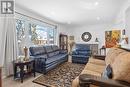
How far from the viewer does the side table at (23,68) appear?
3.04 metres

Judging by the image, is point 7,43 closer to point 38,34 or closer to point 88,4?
point 38,34

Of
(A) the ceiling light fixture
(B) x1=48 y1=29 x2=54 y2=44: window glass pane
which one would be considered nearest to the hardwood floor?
(A) the ceiling light fixture

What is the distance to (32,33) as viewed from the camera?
4699 mm

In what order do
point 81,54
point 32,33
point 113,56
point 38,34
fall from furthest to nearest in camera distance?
point 81,54, point 38,34, point 32,33, point 113,56

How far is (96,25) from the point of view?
24.0 ft

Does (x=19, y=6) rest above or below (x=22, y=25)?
above

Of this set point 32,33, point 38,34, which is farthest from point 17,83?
point 38,34

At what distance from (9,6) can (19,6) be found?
421 millimetres

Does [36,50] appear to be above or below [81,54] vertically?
above

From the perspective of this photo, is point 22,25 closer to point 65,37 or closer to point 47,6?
point 47,6

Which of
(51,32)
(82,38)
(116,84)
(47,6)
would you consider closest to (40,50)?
(47,6)

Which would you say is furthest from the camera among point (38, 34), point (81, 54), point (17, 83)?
point (81, 54)

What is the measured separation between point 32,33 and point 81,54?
261cm

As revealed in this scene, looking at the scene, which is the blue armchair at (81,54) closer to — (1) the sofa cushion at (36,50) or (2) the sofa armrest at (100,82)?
(1) the sofa cushion at (36,50)
